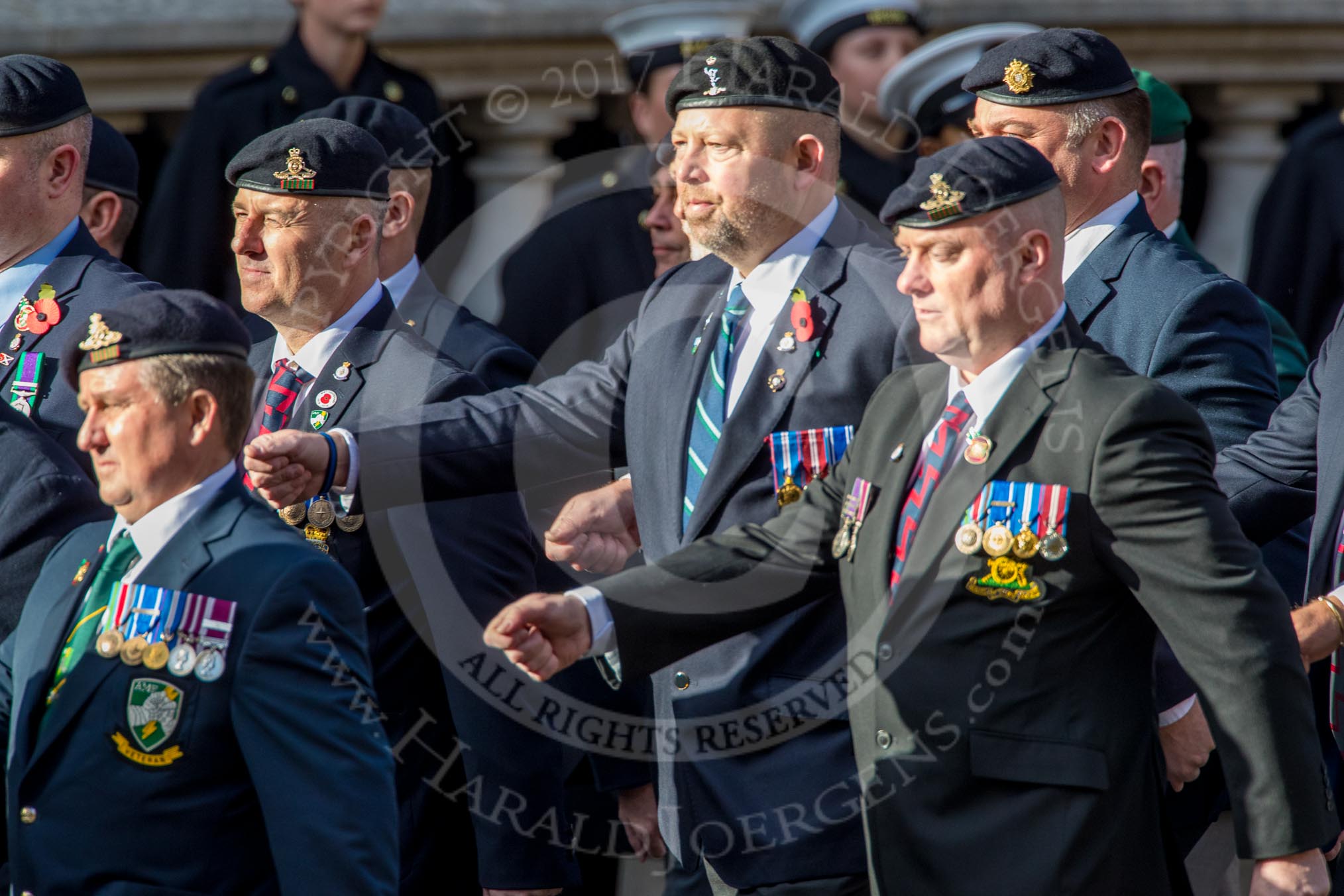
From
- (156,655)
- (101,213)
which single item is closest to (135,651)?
(156,655)

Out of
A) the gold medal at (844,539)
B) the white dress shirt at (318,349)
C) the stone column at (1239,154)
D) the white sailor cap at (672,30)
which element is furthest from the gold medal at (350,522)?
the stone column at (1239,154)

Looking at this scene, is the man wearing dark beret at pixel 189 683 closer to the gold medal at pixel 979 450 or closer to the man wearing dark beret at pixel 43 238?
the gold medal at pixel 979 450

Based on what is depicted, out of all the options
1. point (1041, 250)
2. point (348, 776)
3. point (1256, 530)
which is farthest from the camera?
point (1256, 530)

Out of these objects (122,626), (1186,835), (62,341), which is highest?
(122,626)

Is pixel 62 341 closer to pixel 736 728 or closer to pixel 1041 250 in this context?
pixel 736 728

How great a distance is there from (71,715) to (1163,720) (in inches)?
81.9

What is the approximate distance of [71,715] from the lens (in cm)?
319

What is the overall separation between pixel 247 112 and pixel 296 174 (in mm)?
1885

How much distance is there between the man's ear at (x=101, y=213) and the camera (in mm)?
5773

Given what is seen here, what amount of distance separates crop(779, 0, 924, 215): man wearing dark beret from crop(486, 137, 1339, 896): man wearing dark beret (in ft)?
10.3

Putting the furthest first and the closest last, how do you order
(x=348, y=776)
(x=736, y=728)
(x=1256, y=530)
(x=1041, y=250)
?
(x=1256, y=530) → (x=736, y=728) → (x=1041, y=250) → (x=348, y=776)

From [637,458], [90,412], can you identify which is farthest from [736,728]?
[90,412]

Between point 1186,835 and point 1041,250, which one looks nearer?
point 1041,250

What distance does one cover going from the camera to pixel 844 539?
11.5 feet
